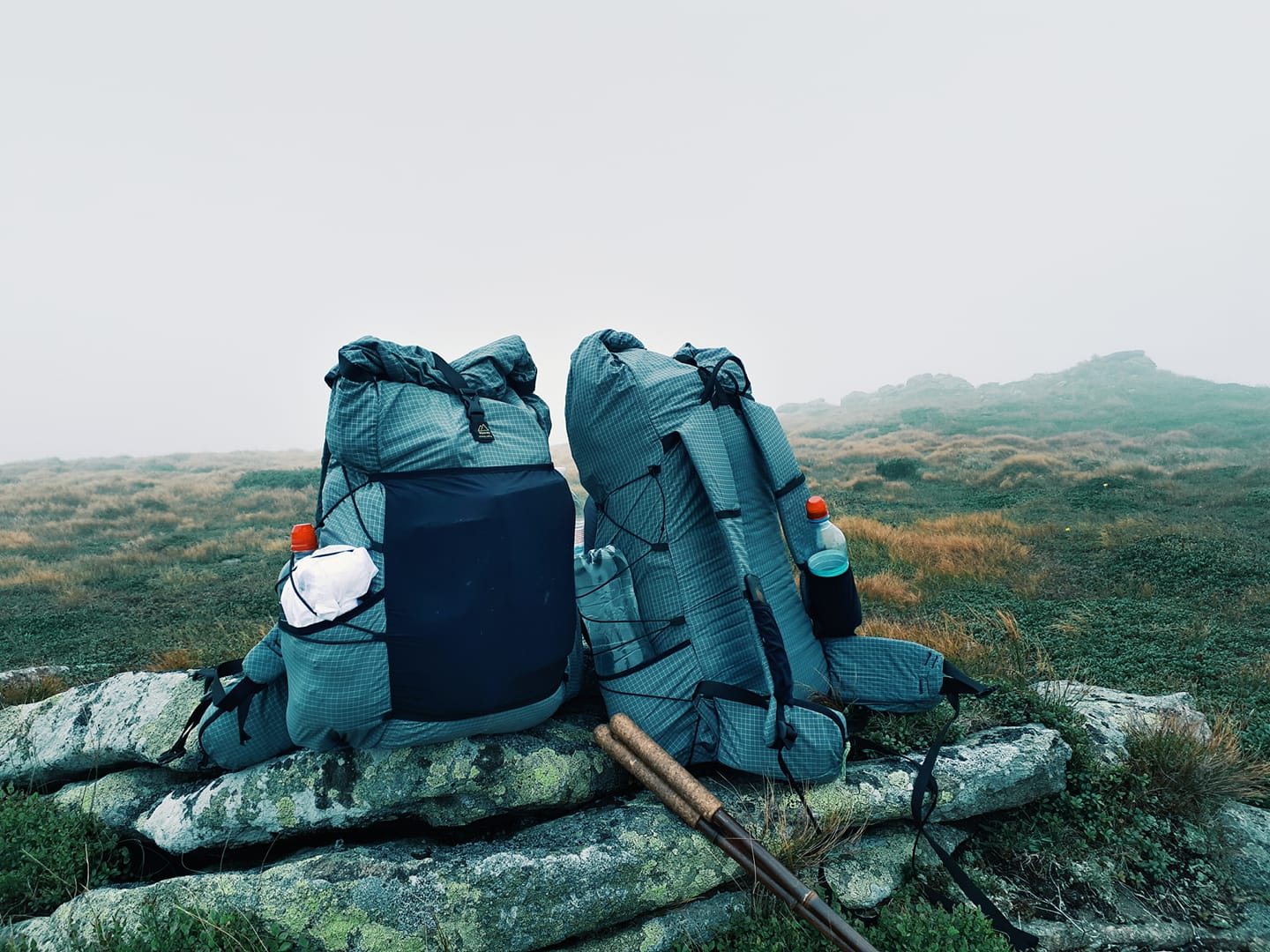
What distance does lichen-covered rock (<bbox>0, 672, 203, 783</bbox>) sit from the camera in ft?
10.7

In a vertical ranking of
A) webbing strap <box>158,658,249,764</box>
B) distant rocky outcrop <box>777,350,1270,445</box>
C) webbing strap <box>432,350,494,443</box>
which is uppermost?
webbing strap <box>432,350,494,443</box>

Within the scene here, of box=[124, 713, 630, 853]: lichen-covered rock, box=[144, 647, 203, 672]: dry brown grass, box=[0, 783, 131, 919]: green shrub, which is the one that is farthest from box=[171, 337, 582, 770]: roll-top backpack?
box=[144, 647, 203, 672]: dry brown grass

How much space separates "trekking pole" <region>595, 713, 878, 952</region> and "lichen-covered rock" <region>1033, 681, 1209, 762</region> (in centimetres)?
218

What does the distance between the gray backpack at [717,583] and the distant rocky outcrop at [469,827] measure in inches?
11.9

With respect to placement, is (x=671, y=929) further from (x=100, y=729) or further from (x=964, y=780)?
(x=100, y=729)

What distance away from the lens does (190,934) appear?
2.23 m

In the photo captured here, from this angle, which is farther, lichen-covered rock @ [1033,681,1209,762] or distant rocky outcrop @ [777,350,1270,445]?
distant rocky outcrop @ [777,350,1270,445]

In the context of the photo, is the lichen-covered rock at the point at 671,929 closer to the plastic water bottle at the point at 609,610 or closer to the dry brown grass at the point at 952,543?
the plastic water bottle at the point at 609,610

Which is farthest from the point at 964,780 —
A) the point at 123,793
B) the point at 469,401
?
the point at 123,793

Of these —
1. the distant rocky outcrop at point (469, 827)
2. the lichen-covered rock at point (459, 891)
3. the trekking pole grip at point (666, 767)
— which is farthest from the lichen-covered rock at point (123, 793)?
the trekking pole grip at point (666, 767)

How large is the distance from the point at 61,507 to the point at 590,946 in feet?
76.9

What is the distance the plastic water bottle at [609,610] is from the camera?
3104 mm

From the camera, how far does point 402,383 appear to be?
2799mm

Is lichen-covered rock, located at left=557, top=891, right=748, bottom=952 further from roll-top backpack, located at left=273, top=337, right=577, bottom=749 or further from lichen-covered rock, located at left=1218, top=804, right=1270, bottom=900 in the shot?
lichen-covered rock, located at left=1218, top=804, right=1270, bottom=900
